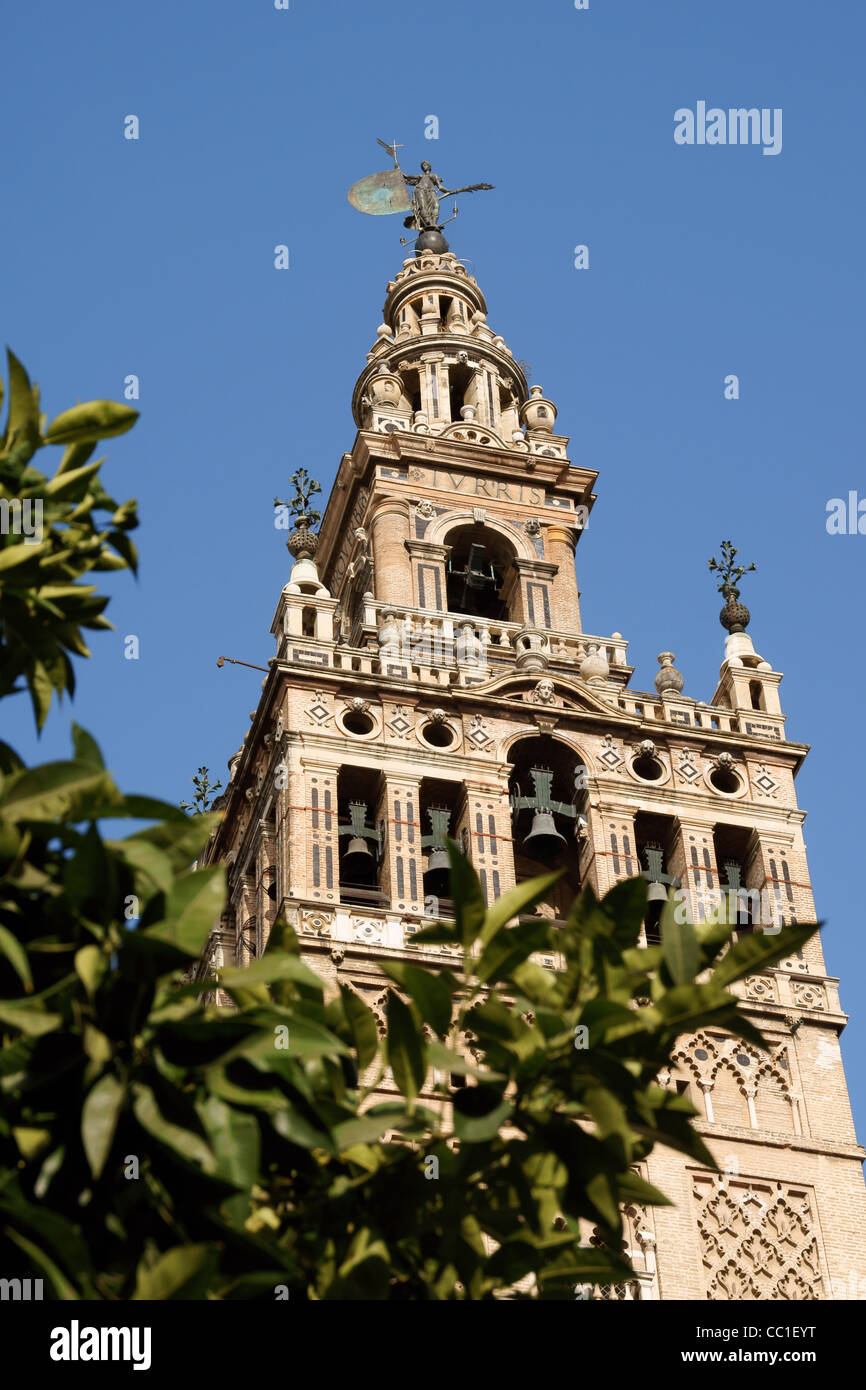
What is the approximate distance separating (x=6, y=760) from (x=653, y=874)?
26.4 metres

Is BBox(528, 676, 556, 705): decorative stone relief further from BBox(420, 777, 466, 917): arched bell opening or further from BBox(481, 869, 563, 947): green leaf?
BBox(481, 869, 563, 947): green leaf

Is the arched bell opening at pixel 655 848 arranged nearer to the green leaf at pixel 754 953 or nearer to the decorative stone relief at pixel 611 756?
the decorative stone relief at pixel 611 756

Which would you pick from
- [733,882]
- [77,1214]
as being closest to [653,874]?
[733,882]

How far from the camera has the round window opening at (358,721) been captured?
36.9 meters

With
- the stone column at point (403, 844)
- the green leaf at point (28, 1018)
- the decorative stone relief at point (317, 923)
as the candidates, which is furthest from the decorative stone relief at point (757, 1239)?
the green leaf at point (28, 1018)

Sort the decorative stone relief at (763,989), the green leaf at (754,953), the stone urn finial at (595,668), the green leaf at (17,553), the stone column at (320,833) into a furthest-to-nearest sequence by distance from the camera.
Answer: the stone urn finial at (595,668)
the decorative stone relief at (763,989)
the stone column at (320,833)
the green leaf at (17,553)
the green leaf at (754,953)

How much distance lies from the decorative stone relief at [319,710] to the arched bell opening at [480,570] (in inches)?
277

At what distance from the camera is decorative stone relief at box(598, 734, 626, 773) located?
1487 inches

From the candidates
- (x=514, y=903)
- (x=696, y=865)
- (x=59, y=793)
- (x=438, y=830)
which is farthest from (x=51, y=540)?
(x=696, y=865)

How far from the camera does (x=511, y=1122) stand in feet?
34.8

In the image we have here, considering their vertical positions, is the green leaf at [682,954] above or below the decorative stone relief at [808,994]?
below

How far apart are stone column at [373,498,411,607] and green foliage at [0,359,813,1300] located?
29.6m

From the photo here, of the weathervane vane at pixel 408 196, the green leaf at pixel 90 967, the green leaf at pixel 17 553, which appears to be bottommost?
the green leaf at pixel 90 967

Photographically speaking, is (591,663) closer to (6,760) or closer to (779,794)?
(779,794)
